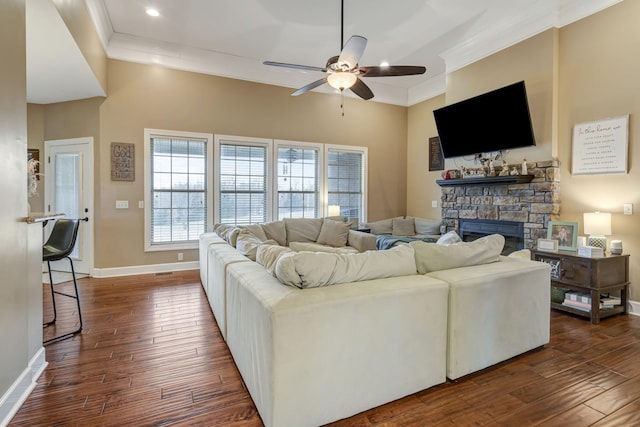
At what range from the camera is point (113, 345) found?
8.60 ft

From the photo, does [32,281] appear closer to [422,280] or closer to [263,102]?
[422,280]

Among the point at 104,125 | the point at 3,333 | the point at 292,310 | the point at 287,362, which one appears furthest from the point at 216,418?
the point at 104,125

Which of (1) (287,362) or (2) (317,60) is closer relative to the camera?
(1) (287,362)

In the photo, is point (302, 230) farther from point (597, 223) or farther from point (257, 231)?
point (597, 223)

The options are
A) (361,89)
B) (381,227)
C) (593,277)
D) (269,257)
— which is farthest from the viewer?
(381,227)

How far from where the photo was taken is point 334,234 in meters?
4.88

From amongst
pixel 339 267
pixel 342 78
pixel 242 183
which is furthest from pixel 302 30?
pixel 339 267

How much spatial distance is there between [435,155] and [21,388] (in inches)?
253

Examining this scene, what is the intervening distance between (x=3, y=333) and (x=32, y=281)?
0.53 meters

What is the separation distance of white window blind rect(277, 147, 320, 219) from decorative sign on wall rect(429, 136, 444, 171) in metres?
2.30

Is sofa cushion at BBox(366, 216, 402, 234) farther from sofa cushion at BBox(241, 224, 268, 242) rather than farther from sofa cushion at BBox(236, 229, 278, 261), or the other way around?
sofa cushion at BBox(236, 229, 278, 261)

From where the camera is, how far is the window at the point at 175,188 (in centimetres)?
508

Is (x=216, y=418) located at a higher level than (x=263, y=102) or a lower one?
lower

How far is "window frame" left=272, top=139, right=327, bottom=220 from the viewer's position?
589 cm
